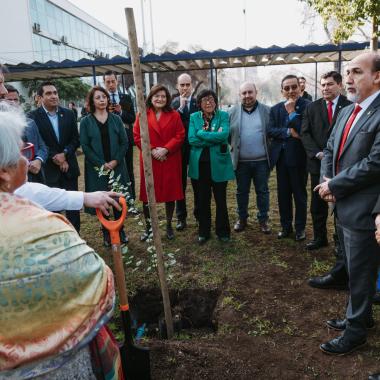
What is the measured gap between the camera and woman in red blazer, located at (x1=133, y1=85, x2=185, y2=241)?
Answer: 15.8 ft

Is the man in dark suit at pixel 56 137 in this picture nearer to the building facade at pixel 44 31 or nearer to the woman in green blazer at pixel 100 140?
the woman in green blazer at pixel 100 140

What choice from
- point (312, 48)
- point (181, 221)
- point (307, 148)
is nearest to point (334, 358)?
point (307, 148)

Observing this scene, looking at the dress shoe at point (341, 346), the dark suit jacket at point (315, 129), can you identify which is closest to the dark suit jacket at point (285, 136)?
the dark suit jacket at point (315, 129)

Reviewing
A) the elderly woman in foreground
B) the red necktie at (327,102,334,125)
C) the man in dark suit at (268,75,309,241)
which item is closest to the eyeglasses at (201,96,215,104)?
the man in dark suit at (268,75,309,241)

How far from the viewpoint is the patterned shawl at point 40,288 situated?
3.78 ft

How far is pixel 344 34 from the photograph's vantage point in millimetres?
6164

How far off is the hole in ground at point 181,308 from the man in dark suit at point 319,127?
1622 millimetres

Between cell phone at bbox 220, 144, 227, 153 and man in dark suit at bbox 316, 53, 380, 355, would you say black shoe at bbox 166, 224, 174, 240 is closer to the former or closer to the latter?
cell phone at bbox 220, 144, 227, 153

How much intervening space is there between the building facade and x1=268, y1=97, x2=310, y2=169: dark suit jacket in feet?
73.0

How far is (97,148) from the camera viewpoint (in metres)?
4.75

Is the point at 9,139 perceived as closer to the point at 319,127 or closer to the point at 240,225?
the point at 319,127

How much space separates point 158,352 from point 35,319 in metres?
1.68

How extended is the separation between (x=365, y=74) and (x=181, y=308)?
2.59 meters

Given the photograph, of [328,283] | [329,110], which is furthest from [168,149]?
[328,283]
